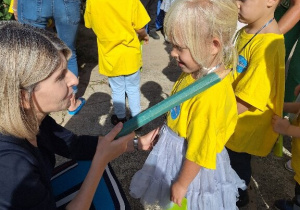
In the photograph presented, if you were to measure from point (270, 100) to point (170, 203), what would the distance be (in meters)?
0.84

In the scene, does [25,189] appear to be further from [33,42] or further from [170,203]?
[170,203]

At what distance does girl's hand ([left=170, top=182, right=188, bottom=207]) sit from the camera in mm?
1573

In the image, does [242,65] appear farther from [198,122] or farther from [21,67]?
[21,67]

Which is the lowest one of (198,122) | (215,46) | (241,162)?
(241,162)

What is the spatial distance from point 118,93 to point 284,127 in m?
1.73

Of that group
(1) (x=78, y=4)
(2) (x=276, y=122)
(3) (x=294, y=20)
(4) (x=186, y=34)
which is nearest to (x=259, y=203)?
(2) (x=276, y=122)

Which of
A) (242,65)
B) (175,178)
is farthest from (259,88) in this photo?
(175,178)

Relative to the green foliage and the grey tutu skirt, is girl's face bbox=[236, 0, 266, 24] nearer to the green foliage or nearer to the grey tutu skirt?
the grey tutu skirt

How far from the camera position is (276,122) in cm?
183

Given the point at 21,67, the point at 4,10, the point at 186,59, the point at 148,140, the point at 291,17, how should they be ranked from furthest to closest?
the point at 4,10
the point at 291,17
the point at 148,140
the point at 186,59
the point at 21,67

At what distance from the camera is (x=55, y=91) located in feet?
4.47

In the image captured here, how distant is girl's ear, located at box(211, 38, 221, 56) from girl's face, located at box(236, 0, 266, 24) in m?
0.43

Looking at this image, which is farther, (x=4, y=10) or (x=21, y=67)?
(x=4, y=10)

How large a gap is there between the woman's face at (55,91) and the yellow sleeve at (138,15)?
56.8 inches
